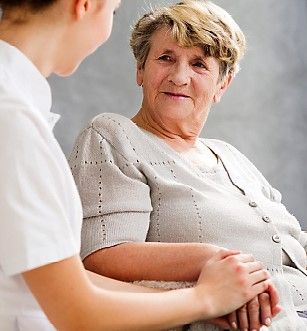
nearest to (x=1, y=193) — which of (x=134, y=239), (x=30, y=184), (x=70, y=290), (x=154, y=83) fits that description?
(x=30, y=184)

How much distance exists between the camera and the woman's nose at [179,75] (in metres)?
1.84

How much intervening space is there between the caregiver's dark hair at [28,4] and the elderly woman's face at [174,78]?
0.87m

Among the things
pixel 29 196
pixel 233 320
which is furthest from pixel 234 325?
pixel 29 196

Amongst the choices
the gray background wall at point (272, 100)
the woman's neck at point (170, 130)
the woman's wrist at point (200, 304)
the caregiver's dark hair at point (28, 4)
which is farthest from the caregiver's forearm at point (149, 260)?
the gray background wall at point (272, 100)

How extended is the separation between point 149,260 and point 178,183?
0.26 meters

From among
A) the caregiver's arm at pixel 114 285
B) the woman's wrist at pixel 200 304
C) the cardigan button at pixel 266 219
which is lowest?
the caregiver's arm at pixel 114 285

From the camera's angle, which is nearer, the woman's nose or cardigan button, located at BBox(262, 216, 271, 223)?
cardigan button, located at BBox(262, 216, 271, 223)

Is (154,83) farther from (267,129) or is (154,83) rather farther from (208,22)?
(267,129)

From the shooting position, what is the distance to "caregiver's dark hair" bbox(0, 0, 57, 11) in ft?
3.25

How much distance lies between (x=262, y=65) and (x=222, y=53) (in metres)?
0.97

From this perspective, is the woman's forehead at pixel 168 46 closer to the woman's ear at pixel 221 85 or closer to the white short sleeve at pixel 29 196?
the woman's ear at pixel 221 85

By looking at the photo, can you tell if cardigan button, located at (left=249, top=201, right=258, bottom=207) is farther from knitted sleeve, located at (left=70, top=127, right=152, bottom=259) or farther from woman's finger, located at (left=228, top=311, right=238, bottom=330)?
woman's finger, located at (left=228, top=311, right=238, bottom=330)

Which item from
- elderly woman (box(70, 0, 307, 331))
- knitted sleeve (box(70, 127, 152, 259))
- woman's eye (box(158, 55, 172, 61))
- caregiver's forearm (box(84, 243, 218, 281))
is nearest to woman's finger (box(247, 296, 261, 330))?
elderly woman (box(70, 0, 307, 331))

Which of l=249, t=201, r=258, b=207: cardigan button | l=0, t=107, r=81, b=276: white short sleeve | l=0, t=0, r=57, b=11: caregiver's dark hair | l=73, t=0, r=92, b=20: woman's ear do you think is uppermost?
l=73, t=0, r=92, b=20: woman's ear
